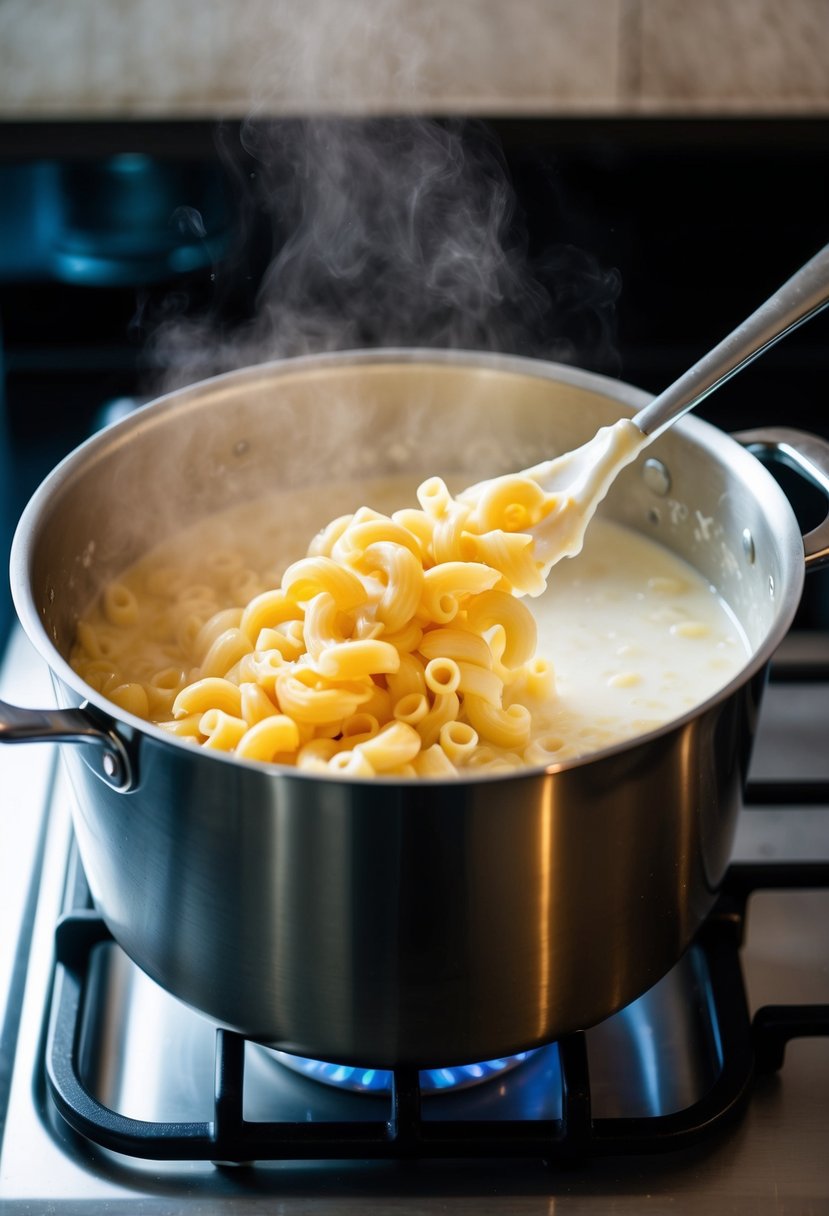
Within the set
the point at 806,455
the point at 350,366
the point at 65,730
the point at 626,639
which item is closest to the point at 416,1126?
the point at 65,730

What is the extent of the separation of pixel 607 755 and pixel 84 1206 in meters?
0.51

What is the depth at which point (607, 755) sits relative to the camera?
83 cm

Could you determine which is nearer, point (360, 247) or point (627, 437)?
point (627, 437)

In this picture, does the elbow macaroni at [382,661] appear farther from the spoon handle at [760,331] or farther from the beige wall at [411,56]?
the beige wall at [411,56]

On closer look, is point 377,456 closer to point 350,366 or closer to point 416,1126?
point 350,366

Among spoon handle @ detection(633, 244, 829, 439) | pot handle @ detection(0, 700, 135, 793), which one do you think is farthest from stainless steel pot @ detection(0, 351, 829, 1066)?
spoon handle @ detection(633, 244, 829, 439)

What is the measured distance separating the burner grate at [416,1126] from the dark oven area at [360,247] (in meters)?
0.71

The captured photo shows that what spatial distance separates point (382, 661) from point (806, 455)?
437 mm

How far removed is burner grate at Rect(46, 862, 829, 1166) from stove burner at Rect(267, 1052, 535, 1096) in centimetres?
2

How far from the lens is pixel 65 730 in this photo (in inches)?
34.4

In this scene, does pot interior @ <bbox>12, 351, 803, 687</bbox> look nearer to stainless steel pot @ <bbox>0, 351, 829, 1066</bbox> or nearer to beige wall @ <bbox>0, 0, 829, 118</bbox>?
stainless steel pot @ <bbox>0, 351, 829, 1066</bbox>

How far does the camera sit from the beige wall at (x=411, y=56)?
164cm

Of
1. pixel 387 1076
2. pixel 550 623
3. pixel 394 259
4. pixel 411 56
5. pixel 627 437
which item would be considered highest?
pixel 411 56

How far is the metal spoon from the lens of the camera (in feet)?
3.74
